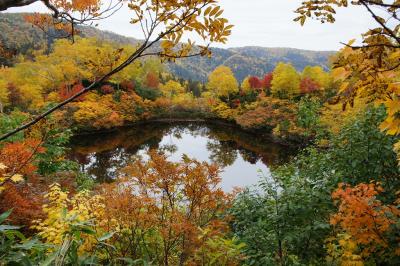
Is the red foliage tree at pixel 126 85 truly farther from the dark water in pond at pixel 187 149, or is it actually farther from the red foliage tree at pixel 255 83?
the red foliage tree at pixel 255 83

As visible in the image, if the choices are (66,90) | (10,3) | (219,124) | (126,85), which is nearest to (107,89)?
(126,85)

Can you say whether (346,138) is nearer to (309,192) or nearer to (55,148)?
(309,192)

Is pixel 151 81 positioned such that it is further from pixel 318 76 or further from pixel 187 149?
pixel 318 76

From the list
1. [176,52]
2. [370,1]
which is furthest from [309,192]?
[370,1]

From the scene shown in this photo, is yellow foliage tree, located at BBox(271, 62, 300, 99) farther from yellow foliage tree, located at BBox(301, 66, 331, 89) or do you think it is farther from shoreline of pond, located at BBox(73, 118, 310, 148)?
shoreline of pond, located at BBox(73, 118, 310, 148)

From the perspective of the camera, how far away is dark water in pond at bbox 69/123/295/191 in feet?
55.7

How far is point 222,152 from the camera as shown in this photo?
22.2 meters

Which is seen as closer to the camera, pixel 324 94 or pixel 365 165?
pixel 365 165

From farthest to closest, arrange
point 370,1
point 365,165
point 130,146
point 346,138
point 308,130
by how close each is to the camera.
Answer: point 130,146
point 308,130
point 346,138
point 365,165
point 370,1

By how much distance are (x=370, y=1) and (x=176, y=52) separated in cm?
109

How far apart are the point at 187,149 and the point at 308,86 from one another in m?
14.0

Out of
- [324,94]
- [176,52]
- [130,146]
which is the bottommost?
[130,146]

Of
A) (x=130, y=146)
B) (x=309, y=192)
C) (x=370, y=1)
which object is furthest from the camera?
(x=130, y=146)

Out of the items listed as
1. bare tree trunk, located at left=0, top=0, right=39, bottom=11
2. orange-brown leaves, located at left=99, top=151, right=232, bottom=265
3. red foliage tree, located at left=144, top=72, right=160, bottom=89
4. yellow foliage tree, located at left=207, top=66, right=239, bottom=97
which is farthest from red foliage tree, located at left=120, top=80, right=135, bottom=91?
bare tree trunk, located at left=0, top=0, right=39, bottom=11
